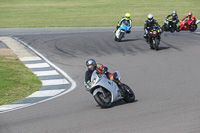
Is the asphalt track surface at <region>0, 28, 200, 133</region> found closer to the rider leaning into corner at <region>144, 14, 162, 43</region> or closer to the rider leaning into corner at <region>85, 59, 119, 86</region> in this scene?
the rider leaning into corner at <region>85, 59, 119, 86</region>

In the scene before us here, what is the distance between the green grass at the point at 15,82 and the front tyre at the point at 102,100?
3.27 meters

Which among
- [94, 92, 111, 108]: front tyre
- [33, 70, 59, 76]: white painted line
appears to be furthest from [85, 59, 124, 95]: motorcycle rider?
[33, 70, 59, 76]: white painted line

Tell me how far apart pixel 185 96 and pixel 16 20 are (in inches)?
1258

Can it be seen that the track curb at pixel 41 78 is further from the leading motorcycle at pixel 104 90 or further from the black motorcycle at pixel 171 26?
the black motorcycle at pixel 171 26

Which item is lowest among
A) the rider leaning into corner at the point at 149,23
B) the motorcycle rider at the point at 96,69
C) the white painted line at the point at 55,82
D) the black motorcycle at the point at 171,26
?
the black motorcycle at the point at 171,26

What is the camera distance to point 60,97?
11.7 metres

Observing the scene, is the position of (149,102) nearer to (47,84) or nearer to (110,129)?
(110,129)

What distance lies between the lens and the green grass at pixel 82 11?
38.9 m

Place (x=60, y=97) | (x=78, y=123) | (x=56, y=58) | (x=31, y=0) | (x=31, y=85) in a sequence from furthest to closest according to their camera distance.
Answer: (x=31, y=0)
(x=56, y=58)
(x=31, y=85)
(x=60, y=97)
(x=78, y=123)

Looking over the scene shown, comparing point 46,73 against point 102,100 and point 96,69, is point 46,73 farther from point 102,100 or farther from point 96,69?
point 102,100

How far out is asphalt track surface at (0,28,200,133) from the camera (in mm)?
7835

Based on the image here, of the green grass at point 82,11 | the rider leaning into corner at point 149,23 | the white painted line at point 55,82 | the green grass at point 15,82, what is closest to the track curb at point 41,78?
the white painted line at point 55,82

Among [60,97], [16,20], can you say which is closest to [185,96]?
[60,97]

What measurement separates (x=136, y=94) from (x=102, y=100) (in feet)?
7.07
